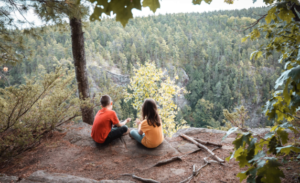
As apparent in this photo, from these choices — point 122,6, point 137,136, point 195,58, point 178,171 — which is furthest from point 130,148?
point 195,58

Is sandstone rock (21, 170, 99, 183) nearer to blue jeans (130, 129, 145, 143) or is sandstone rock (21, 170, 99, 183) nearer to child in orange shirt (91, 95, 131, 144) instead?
child in orange shirt (91, 95, 131, 144)

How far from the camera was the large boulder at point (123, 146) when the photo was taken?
324cm

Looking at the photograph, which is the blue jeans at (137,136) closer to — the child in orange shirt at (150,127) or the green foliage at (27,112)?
the child in orange shirt at (150,127)

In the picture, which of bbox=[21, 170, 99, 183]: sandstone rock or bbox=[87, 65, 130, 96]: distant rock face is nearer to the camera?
bbox=[21, 170, 99, 183]: sandstone rock

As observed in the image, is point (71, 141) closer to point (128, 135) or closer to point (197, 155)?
point (128, 135)

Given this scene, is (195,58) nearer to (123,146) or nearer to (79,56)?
(79,56)

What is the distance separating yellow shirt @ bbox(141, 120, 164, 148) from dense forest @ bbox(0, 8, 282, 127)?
2011 inches

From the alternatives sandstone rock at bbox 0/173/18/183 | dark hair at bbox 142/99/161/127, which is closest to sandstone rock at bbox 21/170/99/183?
sandstone rock at bbox 0/173/18/183

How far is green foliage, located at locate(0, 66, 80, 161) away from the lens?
2.26 meters

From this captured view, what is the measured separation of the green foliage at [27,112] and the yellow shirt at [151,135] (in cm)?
157

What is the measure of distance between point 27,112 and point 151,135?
2.27 metres

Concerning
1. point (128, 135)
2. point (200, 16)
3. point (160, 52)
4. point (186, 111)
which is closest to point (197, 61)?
point (160, 52)

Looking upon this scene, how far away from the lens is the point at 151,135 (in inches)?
128

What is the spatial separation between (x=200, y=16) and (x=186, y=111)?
86.3 metres
